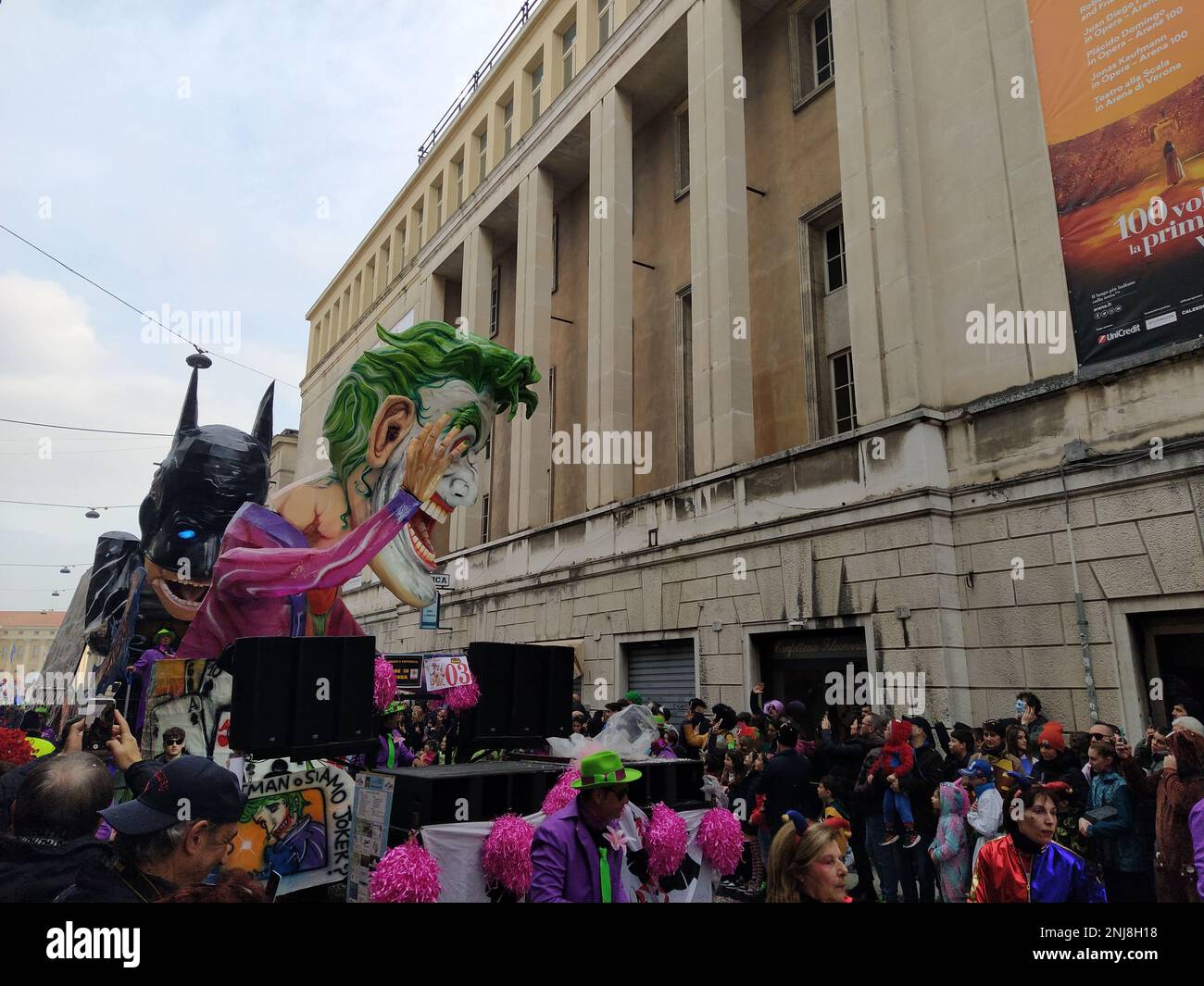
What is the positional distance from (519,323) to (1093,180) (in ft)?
55.0

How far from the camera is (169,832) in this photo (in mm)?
3408

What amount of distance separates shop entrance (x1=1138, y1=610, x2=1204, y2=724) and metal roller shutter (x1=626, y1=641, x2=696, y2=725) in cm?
847

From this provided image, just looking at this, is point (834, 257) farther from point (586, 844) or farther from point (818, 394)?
point (586, 844)

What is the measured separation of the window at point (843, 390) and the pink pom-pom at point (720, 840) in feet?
36.7

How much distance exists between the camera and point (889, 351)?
525 inches

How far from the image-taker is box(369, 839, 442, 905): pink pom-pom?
467cm

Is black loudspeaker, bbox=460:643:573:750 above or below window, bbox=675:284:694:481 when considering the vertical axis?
below

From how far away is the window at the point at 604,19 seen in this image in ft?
76.8

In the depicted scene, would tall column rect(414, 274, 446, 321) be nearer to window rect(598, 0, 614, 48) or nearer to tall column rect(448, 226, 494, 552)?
tall column rect(448, 226, 494, 552)

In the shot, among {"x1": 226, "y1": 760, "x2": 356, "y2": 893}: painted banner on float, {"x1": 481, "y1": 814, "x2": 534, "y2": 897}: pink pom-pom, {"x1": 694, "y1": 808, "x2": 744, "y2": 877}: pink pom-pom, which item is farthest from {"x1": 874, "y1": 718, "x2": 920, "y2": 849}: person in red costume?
{"x1": 226, "y1": 760, "x2": 356, "y2": 893}: painted banner on float

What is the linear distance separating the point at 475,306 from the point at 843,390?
15.9 metres

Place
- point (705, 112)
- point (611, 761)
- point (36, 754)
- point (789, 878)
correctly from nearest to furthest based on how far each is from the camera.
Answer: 1. point (789, 878)
2. point (611, 761)
3. point (36, 754)
4. point (705, 112)
